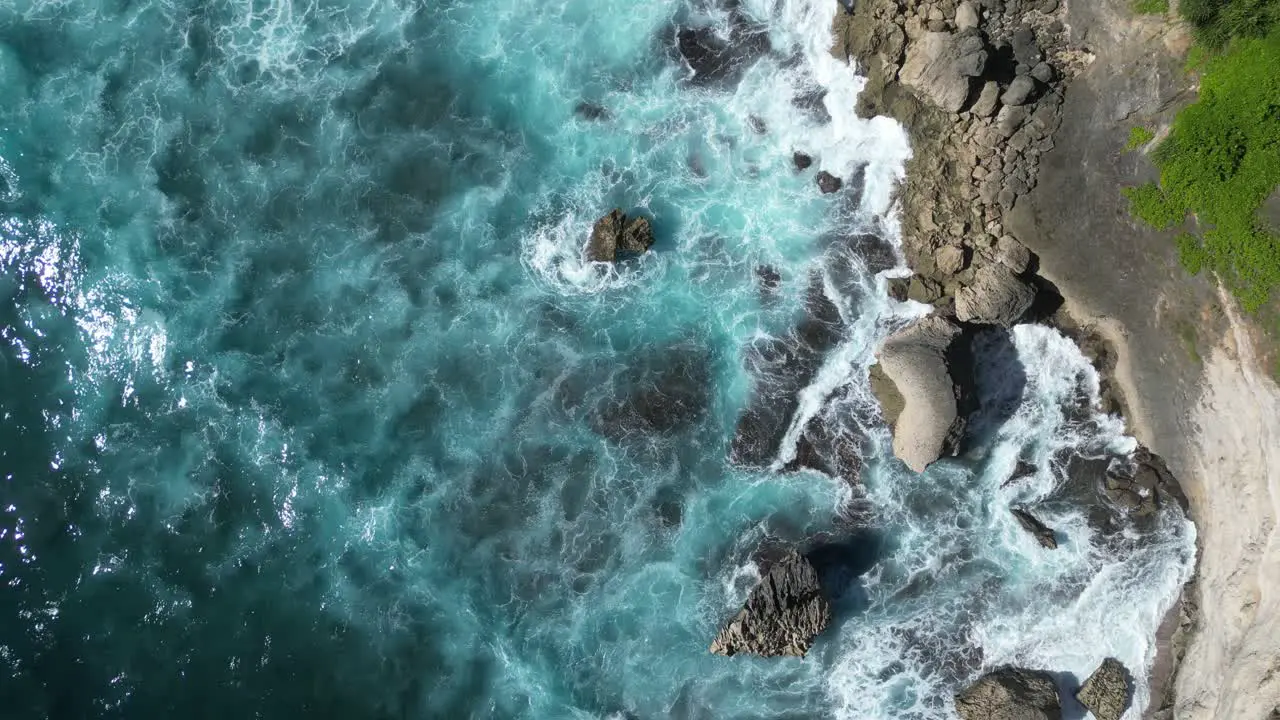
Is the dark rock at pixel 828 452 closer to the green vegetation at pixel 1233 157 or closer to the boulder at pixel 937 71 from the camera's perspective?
the boulder at pixel 937 71

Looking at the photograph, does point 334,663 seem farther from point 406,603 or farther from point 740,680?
point 740,680

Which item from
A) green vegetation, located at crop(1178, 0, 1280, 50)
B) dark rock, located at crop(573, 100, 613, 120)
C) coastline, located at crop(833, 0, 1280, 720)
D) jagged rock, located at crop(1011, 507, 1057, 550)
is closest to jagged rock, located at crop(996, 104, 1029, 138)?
coastline, located at crop(833, 0, 1280, 720)

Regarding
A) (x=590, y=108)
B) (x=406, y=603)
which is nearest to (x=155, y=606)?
(x=406, y=603)

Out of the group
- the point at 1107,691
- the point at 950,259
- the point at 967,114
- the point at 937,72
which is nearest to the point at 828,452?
the point at 950,259

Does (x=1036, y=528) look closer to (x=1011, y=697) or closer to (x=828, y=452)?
(x=1011, y=697)

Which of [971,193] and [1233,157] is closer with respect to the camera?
[1233,157]

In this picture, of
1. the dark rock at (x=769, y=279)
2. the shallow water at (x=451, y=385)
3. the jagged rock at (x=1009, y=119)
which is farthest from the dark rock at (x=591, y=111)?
the jagged rock at (x=1009, y=119)
